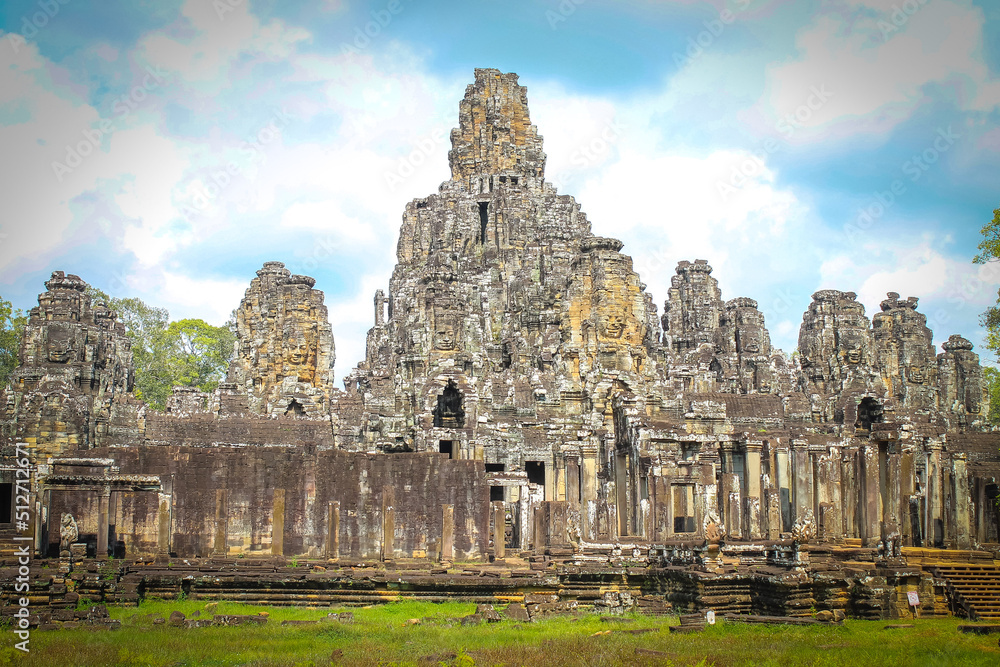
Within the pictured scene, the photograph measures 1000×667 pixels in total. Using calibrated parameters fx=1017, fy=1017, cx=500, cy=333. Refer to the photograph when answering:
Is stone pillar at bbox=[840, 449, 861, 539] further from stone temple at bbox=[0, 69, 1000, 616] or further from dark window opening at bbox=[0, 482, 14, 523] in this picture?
dark window opening at bbox=[0, 482, 14, 523]

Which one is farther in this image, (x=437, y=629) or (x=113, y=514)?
(x=113, y=514)

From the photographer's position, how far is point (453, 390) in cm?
3844

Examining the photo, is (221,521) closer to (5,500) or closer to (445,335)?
(5,500)

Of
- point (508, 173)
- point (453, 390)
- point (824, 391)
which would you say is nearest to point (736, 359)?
point (824, 391)

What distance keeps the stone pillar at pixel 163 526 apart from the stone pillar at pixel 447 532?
280 inches

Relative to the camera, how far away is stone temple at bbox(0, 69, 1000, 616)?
83.5 ft

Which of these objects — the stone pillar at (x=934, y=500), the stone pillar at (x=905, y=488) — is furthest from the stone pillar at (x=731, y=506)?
the stone pillar at (x=934, y=500)

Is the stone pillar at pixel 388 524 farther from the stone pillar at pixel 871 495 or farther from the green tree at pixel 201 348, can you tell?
the green tree at pixel 201 348

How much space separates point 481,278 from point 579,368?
19051mm

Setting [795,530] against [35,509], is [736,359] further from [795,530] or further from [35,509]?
[35,509]

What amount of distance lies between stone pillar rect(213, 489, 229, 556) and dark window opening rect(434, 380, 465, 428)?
1214 cm

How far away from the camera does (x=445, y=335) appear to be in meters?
46.8

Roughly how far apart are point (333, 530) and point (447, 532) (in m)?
3.04

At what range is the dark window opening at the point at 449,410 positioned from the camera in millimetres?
38312
